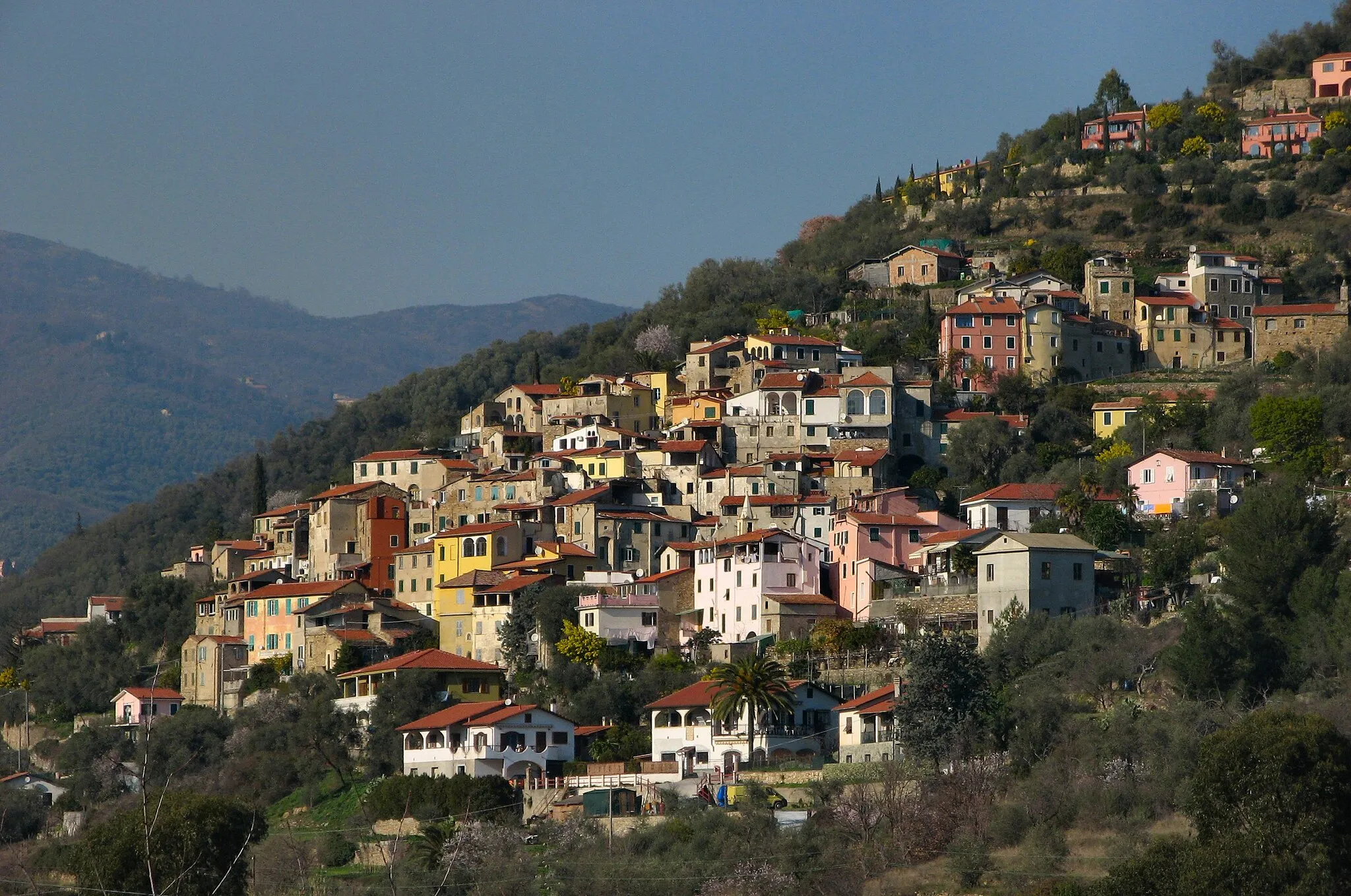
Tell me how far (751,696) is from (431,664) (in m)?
14.4

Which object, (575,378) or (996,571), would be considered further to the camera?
(575,378)

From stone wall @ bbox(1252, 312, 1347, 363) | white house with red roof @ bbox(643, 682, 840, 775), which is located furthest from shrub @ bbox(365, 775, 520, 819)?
stone wall @ bbox(1252, 312, 1347, 363)

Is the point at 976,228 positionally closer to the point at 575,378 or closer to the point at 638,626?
the point at 575,378

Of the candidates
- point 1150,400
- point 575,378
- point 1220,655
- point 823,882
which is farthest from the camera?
point 575,378

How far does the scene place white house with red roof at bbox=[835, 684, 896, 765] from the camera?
57.1 m

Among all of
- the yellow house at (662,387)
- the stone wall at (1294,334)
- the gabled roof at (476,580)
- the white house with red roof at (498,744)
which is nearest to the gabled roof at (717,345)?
the yellow house at (662,387)

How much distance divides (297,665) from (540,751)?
17039 mm

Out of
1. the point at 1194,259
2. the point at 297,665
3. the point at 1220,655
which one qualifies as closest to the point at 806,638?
the point at 1220,655

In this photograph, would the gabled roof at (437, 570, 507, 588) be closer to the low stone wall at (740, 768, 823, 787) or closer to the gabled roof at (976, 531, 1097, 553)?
the gabled roof at (976, 531, 1097, 553)

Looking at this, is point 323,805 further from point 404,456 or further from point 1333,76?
point 1333,76

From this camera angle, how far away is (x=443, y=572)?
77812 mm

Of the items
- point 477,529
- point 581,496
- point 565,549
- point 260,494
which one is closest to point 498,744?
point 565,549

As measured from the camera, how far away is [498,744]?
6250 centimetres

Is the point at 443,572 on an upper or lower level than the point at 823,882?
upper
